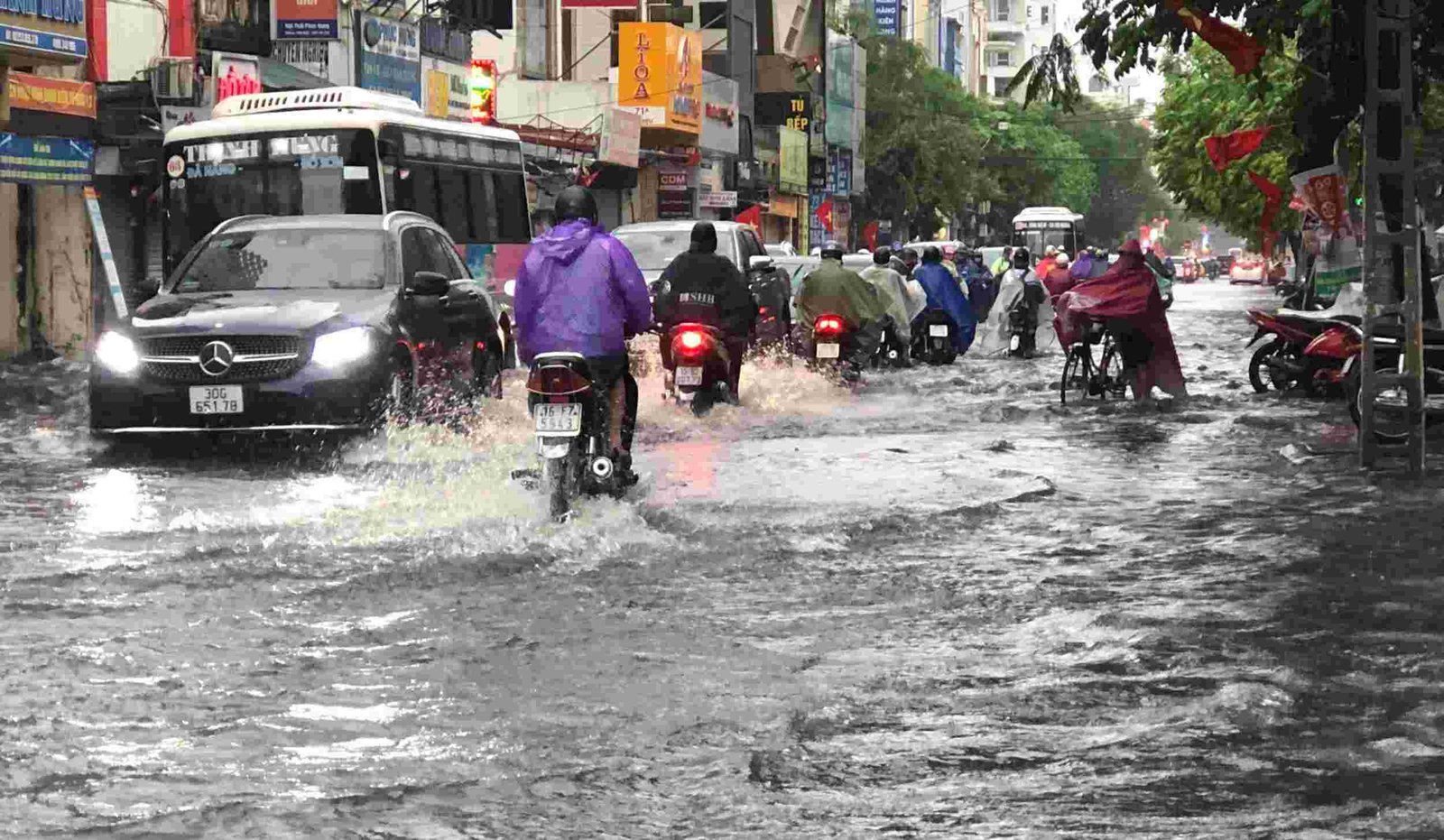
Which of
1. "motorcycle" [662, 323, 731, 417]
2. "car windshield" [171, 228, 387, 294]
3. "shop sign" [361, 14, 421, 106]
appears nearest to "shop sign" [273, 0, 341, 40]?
"shop sign" [361, 14, 421, 106]

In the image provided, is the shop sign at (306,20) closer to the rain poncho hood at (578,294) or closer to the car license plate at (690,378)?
the car license plate at (690,378)

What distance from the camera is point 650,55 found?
5462cm

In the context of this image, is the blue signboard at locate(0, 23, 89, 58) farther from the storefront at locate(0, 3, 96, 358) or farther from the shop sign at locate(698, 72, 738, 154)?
the shop sign at locate(698, 72, 738, 154)

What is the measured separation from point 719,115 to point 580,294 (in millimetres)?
52677

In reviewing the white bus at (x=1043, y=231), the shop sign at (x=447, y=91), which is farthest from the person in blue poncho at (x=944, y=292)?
the white bus at (x=1043, y=231)

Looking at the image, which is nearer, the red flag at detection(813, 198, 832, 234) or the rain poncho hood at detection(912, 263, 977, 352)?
the rain poncho hood at detection(912, 263, 977, 352)

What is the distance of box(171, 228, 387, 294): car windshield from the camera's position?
16.5m

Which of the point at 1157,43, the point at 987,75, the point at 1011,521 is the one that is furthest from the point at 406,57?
the point at 987,75

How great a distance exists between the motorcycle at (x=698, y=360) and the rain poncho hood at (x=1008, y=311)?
1561cm

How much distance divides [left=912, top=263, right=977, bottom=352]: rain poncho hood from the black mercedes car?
15125 mm

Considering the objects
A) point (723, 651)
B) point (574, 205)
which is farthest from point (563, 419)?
point (723, 651)

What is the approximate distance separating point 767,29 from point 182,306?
59.9 meters

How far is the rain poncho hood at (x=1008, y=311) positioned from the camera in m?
34.7

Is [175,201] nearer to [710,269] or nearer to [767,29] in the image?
[710,269]
